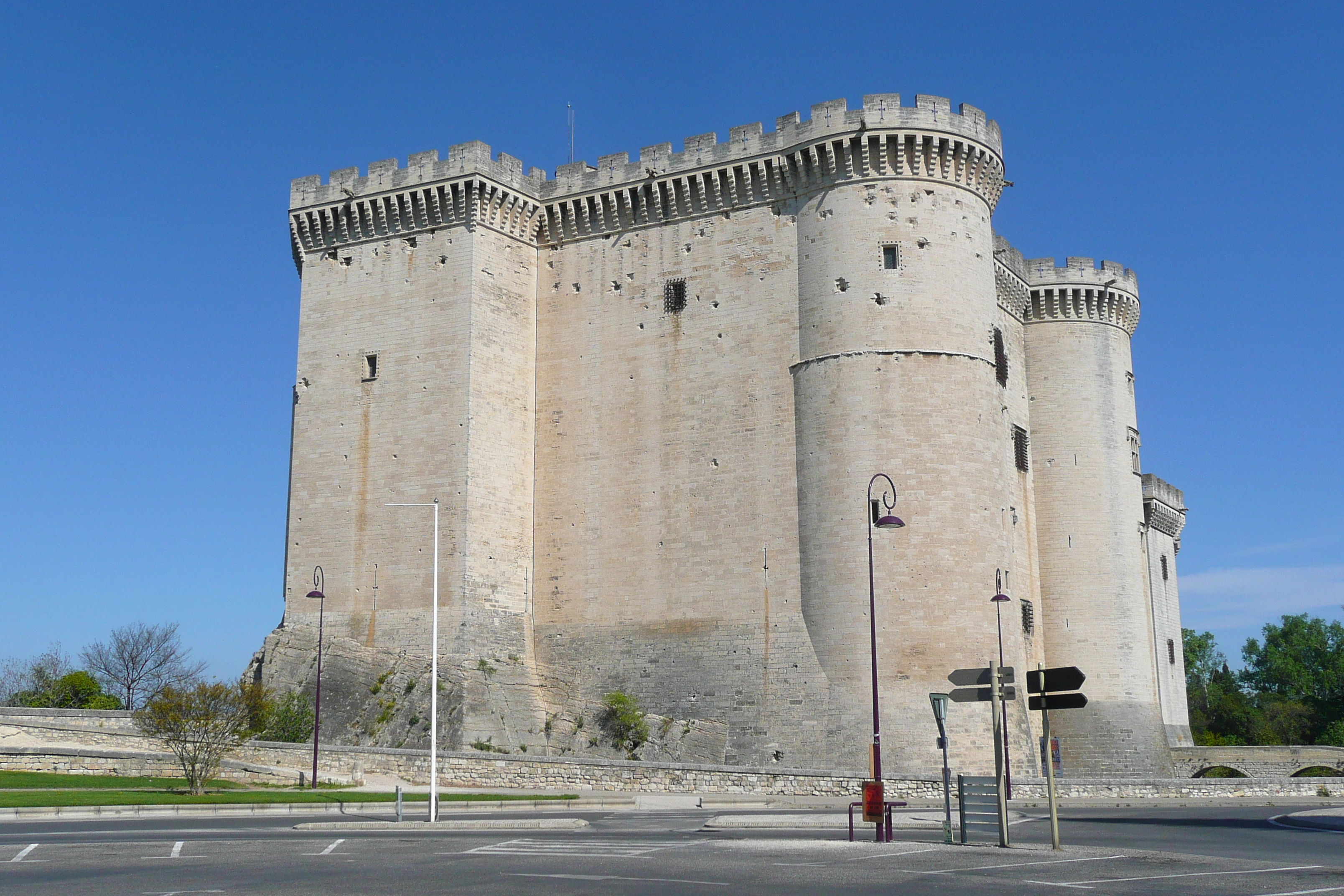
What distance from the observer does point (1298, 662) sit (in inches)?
3369

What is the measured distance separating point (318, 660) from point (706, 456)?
12.0 meters

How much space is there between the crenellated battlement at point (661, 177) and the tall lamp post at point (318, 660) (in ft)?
36.1

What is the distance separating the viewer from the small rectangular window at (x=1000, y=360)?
132ft

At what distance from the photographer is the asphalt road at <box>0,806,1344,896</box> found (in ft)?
40.3

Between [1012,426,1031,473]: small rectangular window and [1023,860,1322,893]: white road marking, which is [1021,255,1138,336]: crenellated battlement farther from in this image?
[1023,860,1322,893]: white road marking

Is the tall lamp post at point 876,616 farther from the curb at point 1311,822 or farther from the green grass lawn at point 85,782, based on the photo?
the green grass lawn at point 85,782

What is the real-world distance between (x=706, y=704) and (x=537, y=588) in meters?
6.89

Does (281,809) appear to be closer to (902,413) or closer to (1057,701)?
(1057,701)

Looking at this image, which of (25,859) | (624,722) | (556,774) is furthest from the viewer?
(624,722)

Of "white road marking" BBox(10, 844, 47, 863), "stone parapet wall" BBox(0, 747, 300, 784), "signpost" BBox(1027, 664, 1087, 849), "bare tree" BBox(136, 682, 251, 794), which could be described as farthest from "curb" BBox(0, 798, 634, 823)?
"signpost" BBox(1027, 664, 1087, 849)

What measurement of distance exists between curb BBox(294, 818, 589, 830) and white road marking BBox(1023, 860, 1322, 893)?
1028cm

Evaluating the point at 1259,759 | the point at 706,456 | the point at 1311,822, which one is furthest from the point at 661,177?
the point at 1259,759

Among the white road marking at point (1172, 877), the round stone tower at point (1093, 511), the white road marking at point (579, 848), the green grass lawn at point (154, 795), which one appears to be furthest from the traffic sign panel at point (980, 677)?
the round stone tower at point (1093, 511)

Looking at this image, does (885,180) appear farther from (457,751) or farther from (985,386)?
(457,751)
